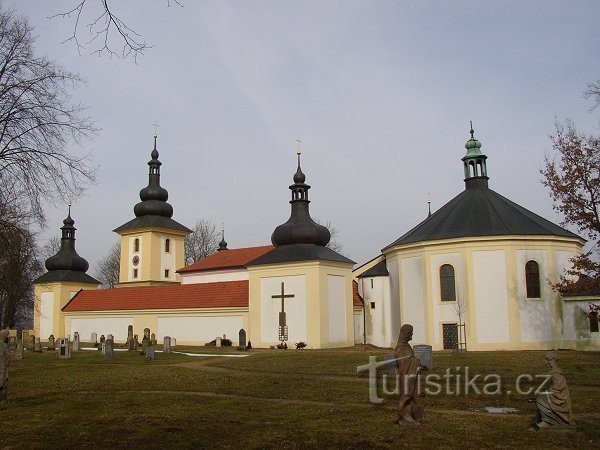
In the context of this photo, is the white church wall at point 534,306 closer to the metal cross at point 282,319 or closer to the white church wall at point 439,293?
the white church wall at point 439,293

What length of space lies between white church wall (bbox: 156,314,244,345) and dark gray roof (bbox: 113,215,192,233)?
12.9 m

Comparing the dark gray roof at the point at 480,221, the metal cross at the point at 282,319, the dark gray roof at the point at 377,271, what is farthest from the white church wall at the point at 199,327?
the dark gray roof at the point at 480,221

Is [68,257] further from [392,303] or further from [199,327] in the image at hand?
[392,303]

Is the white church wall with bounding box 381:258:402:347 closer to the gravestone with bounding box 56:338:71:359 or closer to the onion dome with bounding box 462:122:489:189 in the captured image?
the onion dome with bounding box 462:122:489:189

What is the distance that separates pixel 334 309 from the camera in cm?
3538

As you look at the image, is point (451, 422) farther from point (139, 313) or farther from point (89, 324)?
point (89, 324)

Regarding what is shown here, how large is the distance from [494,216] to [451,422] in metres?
23.9

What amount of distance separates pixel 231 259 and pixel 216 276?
1918 mm

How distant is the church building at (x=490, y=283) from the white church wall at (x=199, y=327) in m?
10.7

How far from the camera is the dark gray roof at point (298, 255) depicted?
115 ft

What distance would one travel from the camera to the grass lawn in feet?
32.0

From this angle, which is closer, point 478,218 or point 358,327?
point 478,218

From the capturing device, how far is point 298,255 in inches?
1400

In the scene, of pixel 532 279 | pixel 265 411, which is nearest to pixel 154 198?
pixel 532 279
